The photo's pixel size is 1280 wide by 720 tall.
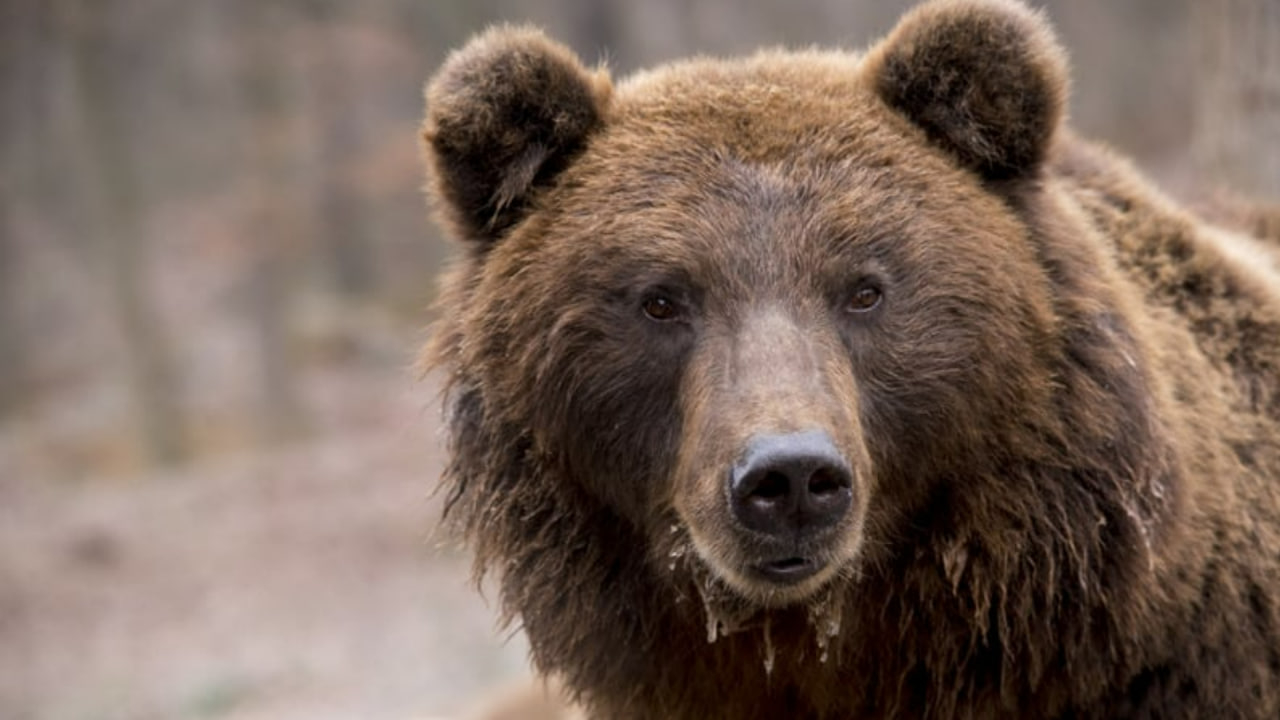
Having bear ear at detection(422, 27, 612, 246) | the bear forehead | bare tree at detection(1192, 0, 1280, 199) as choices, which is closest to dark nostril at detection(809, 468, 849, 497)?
the bear forehead

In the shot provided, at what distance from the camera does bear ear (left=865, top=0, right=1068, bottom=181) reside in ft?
13.7

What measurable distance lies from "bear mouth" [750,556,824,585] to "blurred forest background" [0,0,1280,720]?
4.40 m

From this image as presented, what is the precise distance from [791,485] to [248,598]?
12.0 metres

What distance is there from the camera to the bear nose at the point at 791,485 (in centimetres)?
357

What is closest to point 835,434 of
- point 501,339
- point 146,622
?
point 501,339

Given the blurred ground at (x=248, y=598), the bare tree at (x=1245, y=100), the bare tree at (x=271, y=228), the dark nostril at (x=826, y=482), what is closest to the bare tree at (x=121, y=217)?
the blurred ground at (x=248, y=598)

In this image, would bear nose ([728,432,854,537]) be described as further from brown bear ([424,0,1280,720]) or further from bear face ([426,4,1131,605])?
brown bear ([424,0,1280,720])

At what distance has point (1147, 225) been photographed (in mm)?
4773

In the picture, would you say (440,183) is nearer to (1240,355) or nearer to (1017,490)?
(1017,490)

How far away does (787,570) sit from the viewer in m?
3.82

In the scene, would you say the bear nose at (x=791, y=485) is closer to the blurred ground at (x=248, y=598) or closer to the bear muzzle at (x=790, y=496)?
the bear muzzle at (x=790, y=496)

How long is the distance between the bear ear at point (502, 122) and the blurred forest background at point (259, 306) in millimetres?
4175

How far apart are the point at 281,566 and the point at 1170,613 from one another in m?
12.6

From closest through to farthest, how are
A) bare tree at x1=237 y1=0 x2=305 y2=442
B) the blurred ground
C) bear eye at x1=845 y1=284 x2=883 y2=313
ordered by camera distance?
bear eye at x1=845 y1=284 x2=883 y2=313 < the blurred ground < bare tree at x1=237 y1=0 x2=305 y2=442
